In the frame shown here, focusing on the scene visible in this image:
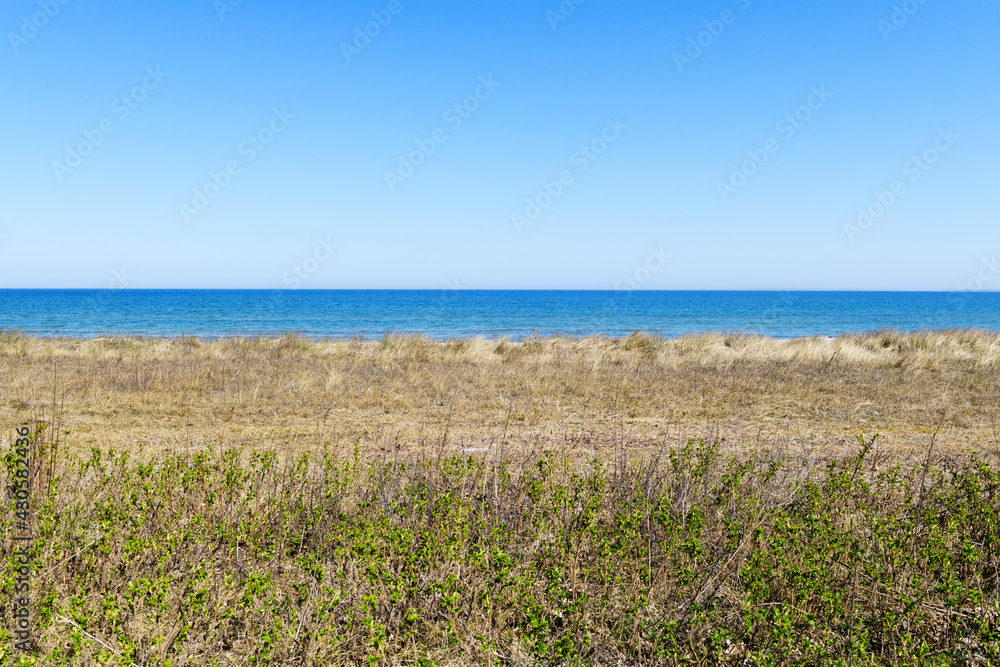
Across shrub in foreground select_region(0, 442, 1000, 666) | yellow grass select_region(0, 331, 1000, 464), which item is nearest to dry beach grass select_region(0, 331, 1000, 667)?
shrub in foreground select_region(0, 442, 1000, 666)

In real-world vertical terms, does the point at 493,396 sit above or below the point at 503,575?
below

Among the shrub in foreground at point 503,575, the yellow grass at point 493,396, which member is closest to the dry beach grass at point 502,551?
the shrub in foreground at point 503,575

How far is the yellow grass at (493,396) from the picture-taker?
26.1ft

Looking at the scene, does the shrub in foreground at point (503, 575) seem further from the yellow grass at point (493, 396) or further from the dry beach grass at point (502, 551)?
the yellow grass at point (493, 396)

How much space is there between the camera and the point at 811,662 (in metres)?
2.84

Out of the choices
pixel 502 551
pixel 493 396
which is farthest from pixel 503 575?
pixel 493 396

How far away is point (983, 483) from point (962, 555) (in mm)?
2569

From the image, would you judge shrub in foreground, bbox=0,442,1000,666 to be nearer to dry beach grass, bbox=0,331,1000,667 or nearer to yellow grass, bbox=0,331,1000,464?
dry beach grass, bbox=0,331,1000,667

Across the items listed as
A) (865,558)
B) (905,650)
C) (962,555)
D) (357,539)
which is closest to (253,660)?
(357,539)

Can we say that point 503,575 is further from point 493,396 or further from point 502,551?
point 493,396

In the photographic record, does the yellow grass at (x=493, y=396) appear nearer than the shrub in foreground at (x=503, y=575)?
No

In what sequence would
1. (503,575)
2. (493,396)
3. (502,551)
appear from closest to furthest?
1. (503,575)
2. (502,551)
3. (493,396)

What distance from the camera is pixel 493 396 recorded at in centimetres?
1097

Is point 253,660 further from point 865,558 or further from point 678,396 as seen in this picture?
point 678,396
